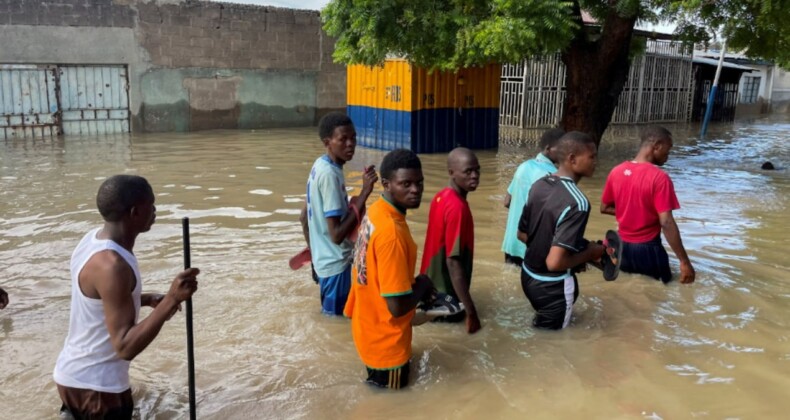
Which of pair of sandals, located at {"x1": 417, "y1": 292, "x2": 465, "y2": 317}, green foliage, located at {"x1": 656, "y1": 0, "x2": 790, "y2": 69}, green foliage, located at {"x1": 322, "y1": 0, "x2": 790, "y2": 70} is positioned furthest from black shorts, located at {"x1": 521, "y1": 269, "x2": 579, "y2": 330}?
green foliage, located at {"x1": 322, "y1": 0, "x2": 790, "y2": 70}

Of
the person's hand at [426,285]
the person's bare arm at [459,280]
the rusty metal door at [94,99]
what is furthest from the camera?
the rusty metal door at [94,99]

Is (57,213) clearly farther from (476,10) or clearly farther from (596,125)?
(596,125)

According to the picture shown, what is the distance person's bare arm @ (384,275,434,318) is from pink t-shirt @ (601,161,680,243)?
8.33 feet

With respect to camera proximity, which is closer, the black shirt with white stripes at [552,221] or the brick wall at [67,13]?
the black shirt with white stripes at [552,221]

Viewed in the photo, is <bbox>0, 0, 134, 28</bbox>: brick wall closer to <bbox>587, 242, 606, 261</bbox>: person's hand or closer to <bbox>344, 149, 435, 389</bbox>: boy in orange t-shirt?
<bbox>344, 149, 435, 389</bbox>: boy in orange t-shirt

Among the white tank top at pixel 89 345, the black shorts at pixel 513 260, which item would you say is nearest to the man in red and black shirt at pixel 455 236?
the black shorts at pixel 513 260

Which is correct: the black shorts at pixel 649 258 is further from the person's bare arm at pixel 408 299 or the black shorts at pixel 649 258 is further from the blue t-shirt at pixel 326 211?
the person's bare arm at pixel 408 299

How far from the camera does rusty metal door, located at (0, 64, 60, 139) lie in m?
14.8

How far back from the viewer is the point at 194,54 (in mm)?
16875

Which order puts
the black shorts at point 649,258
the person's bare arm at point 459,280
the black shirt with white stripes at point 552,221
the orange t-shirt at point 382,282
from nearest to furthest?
the orange t-shirt at point 382,282 → the black shirt with white stripes at point 552,221 → the person's bare arm at point 459,280 → the black shorts at point 649,258

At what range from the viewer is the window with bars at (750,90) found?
30366mm

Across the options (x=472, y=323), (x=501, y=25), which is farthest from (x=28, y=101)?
(x=472, y=323)

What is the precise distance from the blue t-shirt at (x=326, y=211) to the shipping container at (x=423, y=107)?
28.8ft

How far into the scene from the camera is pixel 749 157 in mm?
14578
